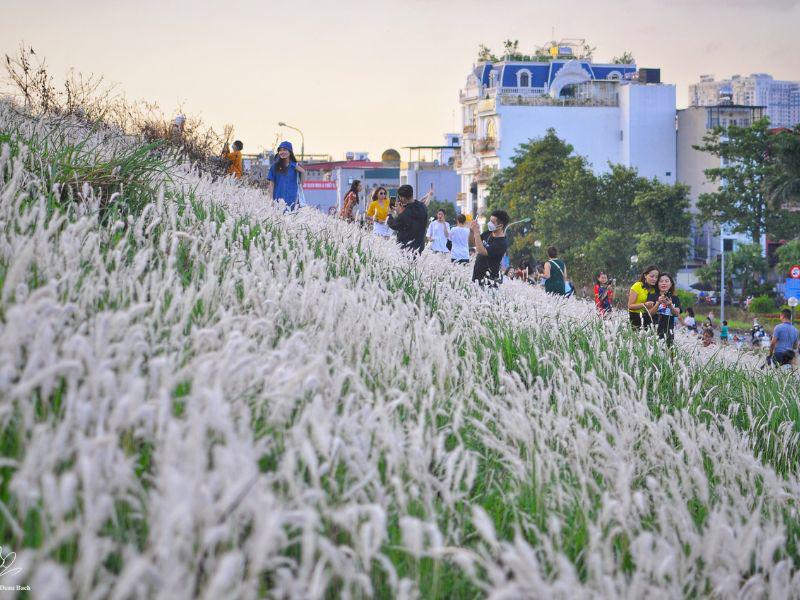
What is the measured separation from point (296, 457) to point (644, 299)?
10081 mm

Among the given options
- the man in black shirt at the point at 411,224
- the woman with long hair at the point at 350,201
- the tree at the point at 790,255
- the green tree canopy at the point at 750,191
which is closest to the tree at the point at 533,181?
the green tree canopy at the point at 750,191

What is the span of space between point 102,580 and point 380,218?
15.0 m

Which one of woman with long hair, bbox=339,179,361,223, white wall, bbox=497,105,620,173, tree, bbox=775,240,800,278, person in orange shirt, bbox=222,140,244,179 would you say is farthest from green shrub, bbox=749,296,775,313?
person in orange shirt, bbox=222,140,244,179

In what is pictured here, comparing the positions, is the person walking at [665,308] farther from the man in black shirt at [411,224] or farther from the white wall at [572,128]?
the white wall at [572,128]

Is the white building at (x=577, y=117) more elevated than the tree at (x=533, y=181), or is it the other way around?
the white building at (x=577, y=117)

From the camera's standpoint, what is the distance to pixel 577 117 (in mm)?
94625

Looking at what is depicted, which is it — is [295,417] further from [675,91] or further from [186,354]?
[675,91]

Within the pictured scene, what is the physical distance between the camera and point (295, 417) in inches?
159

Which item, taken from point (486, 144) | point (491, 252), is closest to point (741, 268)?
point (486, 144)

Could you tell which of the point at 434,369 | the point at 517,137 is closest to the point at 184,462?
the point at 434,369

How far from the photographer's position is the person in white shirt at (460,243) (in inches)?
645

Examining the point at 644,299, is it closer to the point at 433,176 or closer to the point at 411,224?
the point at 411,224

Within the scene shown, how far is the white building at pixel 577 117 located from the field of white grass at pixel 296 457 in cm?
8342

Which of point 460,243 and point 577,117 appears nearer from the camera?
point 460,243
